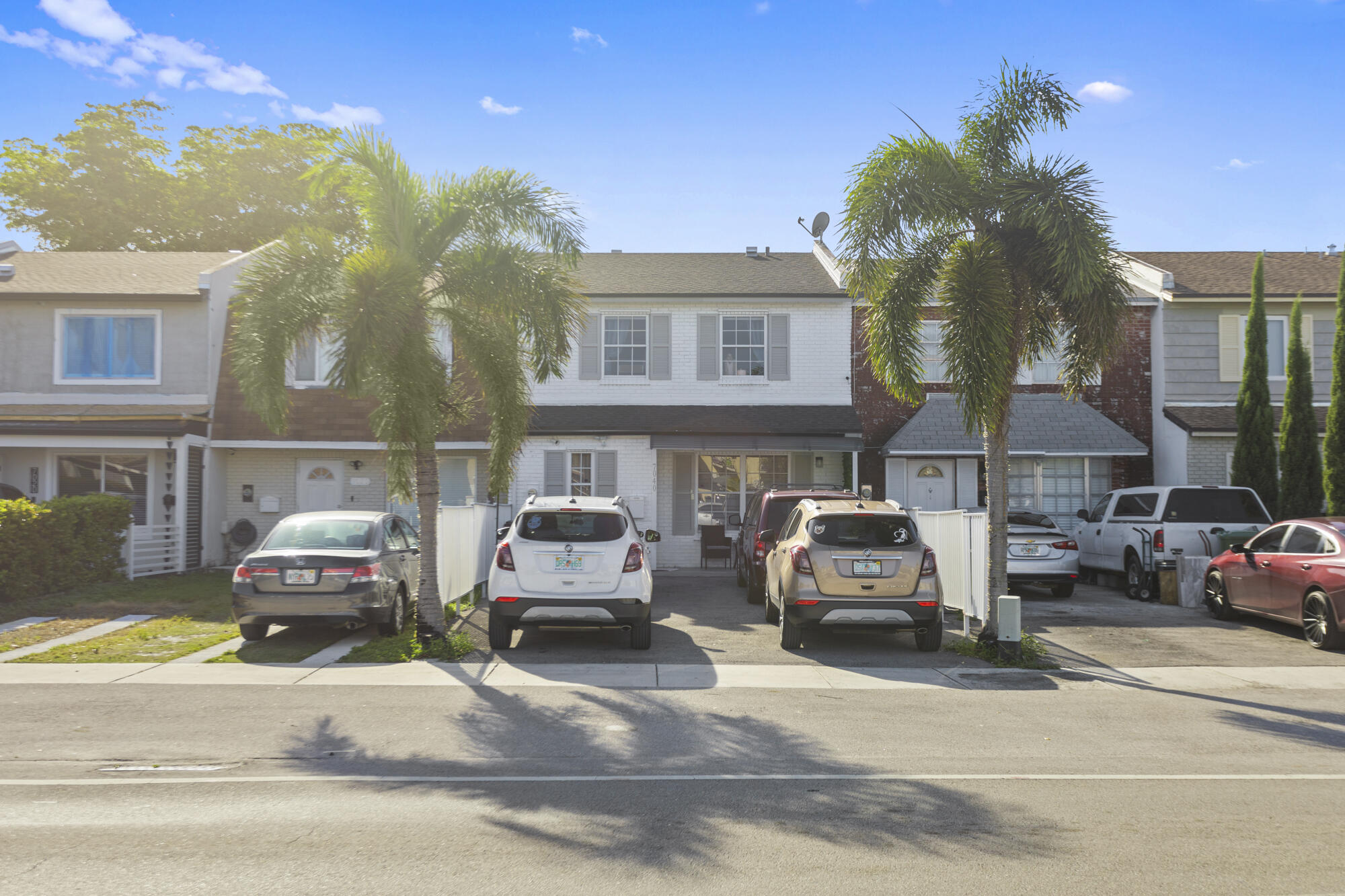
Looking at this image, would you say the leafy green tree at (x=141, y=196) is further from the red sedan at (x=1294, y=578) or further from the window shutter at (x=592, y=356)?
the red sedan at (x=1294, y=578)

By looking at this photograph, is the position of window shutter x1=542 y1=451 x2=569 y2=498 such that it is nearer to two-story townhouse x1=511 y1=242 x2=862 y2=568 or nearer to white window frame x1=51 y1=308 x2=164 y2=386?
two-story townhouse x1=511 y1=242 x2=862 y2=568

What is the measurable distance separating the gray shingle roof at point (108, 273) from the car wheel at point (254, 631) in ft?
35.7

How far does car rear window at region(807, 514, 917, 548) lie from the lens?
11.5 meters

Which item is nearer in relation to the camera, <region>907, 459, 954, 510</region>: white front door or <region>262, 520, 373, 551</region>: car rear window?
<region>262, 520, 373, 551</region>: car rear window

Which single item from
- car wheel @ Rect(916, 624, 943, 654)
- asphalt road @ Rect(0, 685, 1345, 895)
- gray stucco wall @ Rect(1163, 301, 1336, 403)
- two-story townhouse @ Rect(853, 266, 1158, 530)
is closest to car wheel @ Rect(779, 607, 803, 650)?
car wheel @ Rect(916, 624, 943, 654)

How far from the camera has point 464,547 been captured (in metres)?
15.0

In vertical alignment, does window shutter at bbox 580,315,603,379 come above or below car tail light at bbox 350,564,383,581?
above

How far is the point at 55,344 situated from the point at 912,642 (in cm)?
1837

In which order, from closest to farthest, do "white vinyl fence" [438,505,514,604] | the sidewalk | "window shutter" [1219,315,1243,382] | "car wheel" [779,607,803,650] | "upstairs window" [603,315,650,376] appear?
the sidewalk < "car wheel" [779,607,803,650] < "white vinyl fence" [438,505,514,604] < "window shutter" [1219,315,1243,382] < "upstairs window" [603,315,650,376]

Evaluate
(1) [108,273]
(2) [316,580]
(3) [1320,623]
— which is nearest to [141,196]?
(1) [108,273]

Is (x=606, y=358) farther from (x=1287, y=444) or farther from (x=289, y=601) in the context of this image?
(x=1287, y=444)

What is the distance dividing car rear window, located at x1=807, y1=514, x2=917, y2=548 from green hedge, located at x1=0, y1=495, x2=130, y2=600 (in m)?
11.7

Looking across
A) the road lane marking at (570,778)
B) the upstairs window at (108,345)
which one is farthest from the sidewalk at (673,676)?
the upstairs window at (108,345)

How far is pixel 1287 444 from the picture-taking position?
18094 mm
